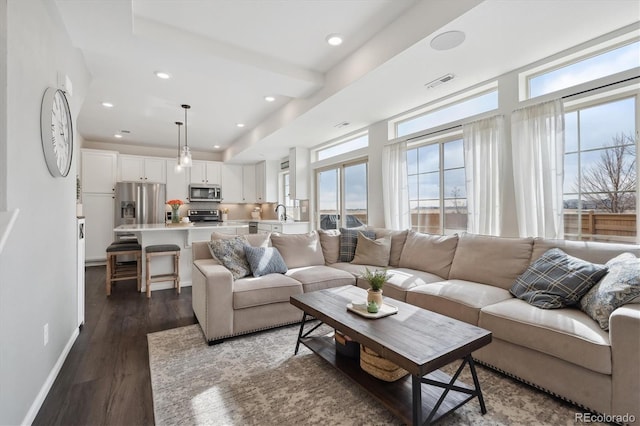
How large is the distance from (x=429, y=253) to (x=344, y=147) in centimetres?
293

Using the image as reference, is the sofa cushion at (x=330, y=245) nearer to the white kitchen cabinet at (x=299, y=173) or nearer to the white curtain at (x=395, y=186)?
the white curtain at (x=395, y=186)

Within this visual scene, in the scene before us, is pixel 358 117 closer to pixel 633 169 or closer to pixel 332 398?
pixel 633 169

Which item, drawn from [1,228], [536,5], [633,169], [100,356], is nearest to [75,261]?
[100,356]

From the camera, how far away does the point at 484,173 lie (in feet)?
10.5

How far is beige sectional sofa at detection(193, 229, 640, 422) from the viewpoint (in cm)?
160

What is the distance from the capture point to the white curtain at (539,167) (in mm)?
2680

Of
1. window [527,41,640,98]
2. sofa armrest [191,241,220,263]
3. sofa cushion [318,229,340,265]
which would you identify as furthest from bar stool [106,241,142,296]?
window [527,41,640,98]

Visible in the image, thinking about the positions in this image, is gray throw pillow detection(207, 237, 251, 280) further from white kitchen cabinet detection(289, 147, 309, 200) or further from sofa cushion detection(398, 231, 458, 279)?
white kitchen cabinet detection(289, 147, 309, 200)

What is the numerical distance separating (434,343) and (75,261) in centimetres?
311

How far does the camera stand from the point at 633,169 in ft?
7.81

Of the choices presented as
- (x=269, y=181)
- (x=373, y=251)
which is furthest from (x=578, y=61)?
(x=269, y=181)

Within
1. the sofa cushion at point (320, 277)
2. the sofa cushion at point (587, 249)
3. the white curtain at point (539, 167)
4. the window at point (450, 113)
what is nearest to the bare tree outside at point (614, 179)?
the white curtain at point (539, 167)

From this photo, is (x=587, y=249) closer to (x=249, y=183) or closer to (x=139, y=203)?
(x=249, y=183)

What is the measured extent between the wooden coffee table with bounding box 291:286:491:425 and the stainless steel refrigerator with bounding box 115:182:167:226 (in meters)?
5.84
